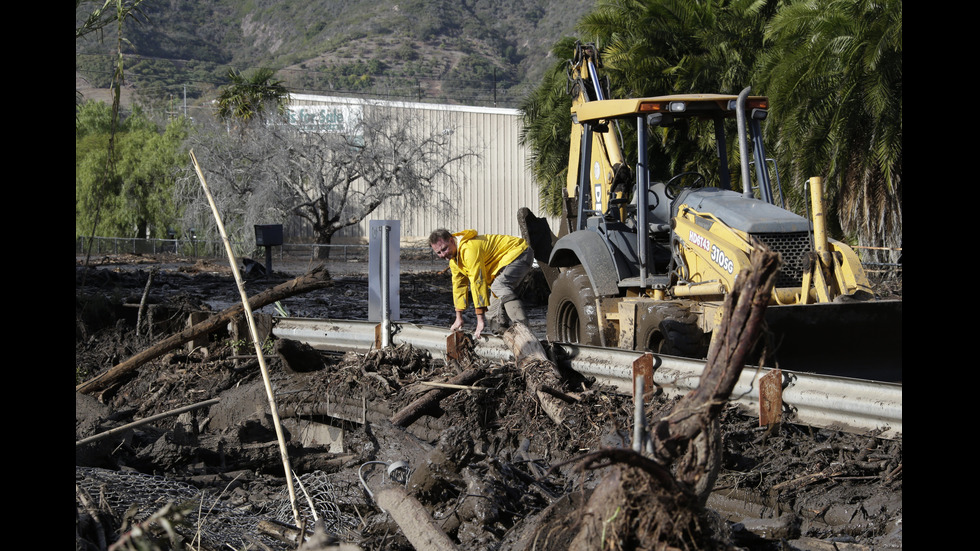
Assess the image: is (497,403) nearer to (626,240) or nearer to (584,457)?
(626,240)

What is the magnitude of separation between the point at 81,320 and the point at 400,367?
419 centimetres

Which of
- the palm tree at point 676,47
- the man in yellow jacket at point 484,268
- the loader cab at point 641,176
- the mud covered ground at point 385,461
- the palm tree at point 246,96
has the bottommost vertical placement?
the mud covered ground at point 385,461

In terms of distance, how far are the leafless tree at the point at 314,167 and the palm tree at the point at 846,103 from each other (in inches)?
788

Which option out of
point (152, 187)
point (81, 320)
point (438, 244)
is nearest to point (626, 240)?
point (438, 244)

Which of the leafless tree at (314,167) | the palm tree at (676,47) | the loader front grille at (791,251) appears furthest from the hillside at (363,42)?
the loader front grille at (791,251)

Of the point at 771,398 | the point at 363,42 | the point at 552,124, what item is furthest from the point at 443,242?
the point at 363,42

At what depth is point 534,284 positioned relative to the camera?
1773 centimetres

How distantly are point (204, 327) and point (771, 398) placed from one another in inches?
215

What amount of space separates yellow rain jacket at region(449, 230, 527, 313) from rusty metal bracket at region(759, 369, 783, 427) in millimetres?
3674

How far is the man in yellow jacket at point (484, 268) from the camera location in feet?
28.6

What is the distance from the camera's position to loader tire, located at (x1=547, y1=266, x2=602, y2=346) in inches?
346

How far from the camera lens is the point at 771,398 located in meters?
5.45

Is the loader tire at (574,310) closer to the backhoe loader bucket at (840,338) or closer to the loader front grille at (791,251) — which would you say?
the loader front grille at (791,251)

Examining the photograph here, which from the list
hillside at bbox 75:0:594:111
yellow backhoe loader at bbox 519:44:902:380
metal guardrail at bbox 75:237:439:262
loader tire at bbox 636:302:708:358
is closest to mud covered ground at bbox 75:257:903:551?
loader tire at bbox 636:302:708:358
